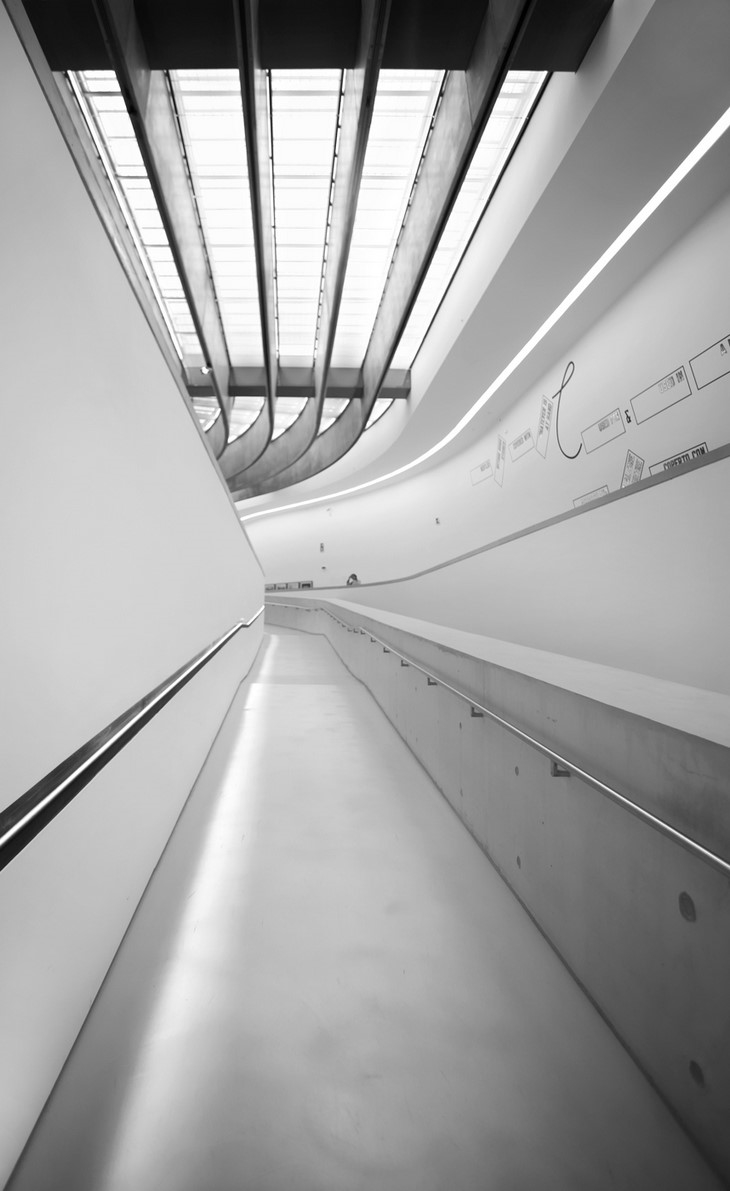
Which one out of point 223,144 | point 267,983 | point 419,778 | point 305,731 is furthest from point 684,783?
point 223,144

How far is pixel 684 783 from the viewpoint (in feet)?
4.57

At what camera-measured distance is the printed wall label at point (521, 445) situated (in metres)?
7.75

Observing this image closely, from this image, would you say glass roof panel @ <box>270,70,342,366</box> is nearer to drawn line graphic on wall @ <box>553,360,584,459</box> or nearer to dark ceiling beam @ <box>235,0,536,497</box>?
dark ceiling beam @ <box>235,0,536,497</box>

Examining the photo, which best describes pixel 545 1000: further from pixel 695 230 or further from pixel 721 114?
pixel 695 230

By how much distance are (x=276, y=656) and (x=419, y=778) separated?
667cm

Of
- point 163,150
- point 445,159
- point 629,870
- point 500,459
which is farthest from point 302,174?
point 629,870

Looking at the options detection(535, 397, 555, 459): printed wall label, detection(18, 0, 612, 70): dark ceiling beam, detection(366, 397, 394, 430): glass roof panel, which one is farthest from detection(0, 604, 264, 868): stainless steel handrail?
detection(366, 397, 394, 430): glass roof panel

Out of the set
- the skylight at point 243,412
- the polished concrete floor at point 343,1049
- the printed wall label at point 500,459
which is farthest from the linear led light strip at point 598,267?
the polished concrete floor at point 343,1049

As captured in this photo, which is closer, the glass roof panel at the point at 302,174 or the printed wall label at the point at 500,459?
the glass roof panel at the point at 302,174

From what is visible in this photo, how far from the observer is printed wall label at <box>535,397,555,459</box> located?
7.11 metres

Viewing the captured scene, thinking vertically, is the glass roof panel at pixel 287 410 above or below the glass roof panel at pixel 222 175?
above

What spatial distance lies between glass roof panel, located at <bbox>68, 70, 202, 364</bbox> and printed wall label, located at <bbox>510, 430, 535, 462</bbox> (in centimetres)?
437

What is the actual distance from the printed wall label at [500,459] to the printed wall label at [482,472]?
0.93 feet

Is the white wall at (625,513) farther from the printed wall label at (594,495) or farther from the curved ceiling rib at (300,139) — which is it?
the curved ceiling rib at (300,139)
